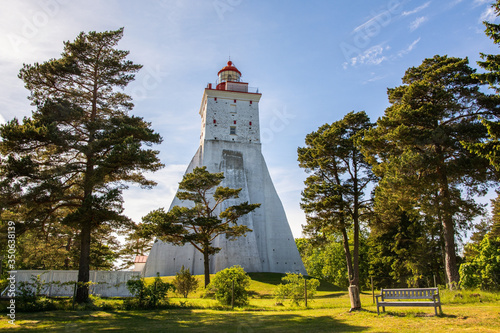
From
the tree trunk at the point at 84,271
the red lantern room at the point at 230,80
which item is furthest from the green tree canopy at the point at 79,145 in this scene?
the red lantern room at the point at 230,80

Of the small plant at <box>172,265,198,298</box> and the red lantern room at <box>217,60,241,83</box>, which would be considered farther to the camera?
the red lantern room at <box>217,60,241,83</box>

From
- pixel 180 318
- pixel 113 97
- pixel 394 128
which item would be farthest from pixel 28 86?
pixel 394 128

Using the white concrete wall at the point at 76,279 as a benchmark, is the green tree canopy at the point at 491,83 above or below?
above

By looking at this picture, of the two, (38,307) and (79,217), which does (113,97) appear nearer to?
(79,217)

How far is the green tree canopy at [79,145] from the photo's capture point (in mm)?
14398

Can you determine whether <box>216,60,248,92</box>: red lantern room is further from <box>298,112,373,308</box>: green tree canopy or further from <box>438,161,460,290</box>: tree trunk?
<box>438,161,460,290</box>: tree trunk

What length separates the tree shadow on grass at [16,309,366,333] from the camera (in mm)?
9078

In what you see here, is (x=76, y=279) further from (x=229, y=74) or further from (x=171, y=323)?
(x=229, y=74)

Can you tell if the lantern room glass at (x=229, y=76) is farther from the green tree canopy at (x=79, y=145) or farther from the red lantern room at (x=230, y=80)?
the green tree canopy at (x=79, y=145)

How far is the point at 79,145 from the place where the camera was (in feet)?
52.2

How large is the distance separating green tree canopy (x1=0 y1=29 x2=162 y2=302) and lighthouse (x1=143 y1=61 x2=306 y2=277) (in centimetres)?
1572

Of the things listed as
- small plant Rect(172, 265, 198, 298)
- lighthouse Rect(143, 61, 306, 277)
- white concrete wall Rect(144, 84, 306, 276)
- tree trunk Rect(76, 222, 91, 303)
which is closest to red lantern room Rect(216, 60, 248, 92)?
lighthouse Rect(143, 61, 306, 277)

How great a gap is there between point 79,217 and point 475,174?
17603mm

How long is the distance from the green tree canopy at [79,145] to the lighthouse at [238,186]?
15716mm
